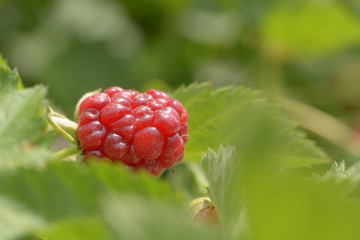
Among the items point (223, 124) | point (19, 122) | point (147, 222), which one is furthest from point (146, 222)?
point (223, 124)

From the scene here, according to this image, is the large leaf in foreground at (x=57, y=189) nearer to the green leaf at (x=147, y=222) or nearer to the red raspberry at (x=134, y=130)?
the green leaf at (x=147, y=222)

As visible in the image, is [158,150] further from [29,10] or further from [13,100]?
[29,10]

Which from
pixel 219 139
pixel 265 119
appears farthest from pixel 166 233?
pixel 219 139

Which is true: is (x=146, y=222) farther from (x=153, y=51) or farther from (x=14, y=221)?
(x=153, y=51)

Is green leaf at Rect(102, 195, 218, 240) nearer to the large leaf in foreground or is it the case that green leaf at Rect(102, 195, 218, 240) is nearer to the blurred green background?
the large leaf in foreground

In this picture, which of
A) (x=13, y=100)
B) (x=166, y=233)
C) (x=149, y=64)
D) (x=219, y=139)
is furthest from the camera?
(x=149, y=64)

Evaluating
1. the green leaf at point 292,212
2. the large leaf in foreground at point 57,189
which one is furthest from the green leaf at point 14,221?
the green leaf at point 292,212
